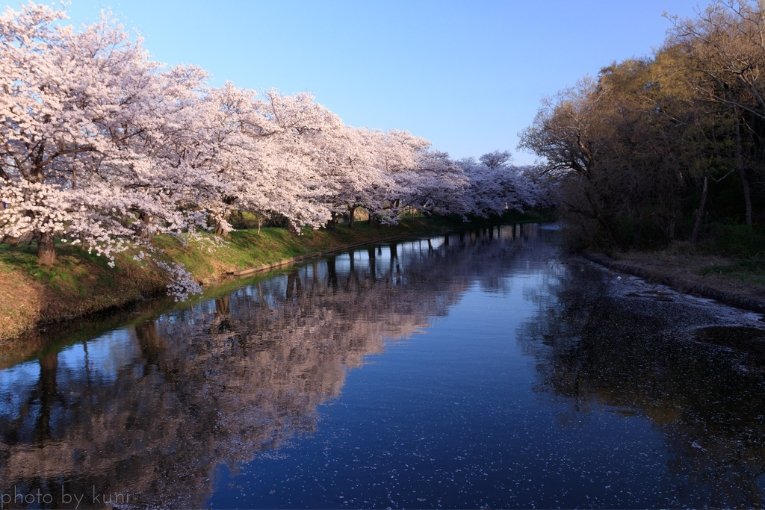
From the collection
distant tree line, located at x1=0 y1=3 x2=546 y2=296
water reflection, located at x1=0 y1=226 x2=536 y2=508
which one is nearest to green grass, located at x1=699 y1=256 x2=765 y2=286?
water reflection, located at x1=0 y1=226 x2=536 y2=508

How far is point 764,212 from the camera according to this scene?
3562 cm

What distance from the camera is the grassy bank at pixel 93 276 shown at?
18141 mm

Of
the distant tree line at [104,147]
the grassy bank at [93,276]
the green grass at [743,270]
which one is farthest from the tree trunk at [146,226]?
the green grass at [743,270]

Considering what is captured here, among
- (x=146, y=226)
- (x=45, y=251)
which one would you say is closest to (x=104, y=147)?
(x=146, y=226)

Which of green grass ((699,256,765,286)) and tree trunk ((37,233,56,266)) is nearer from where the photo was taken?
tree trunk ((37,233,56,266))

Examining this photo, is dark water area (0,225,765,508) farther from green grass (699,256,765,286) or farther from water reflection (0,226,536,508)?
green grass (699,256,765,286)

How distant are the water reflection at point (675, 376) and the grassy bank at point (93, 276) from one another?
49.5 feet

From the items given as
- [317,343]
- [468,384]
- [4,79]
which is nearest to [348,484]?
[468,384]

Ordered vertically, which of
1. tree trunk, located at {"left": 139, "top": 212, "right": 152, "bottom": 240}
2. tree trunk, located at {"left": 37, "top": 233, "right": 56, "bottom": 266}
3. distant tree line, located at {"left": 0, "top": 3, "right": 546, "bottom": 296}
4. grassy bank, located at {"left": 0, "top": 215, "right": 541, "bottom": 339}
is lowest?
grassy bank, located at {"left": 0, "top": 215, "right": 541, "bottom": 339}

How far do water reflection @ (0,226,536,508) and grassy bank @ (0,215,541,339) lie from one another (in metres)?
2.82

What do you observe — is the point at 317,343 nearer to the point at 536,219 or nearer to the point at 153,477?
the point at 153,477

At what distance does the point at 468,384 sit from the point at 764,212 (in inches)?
1278

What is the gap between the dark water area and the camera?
7.68 meters

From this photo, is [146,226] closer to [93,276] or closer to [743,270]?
[93,276]
